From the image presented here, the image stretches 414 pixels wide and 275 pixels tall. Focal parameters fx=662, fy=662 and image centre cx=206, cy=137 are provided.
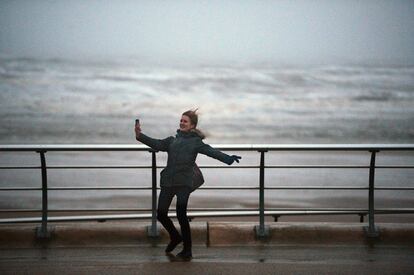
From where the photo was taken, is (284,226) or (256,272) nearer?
(256,272)

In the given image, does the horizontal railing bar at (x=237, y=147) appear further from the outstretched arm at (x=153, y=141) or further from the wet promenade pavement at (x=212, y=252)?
the wet promenade pavement at (x=212, y=252)

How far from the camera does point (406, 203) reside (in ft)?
66.9

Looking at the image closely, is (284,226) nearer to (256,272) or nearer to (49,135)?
(256,272)

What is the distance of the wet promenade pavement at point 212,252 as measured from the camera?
17.7 feet

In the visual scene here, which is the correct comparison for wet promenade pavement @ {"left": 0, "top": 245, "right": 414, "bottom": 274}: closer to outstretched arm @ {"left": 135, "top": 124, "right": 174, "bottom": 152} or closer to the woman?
the woman

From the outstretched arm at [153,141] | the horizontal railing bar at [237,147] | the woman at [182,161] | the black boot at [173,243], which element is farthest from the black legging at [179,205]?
the horizontal railing bar at [237,147]

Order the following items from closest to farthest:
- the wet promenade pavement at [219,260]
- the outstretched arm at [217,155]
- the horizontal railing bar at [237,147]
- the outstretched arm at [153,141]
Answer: the wet promenade pavement at [219,260], the outstretched arm at [217,155], the outstretched arm at [153,141], the horizontal railing bar at [237,147]

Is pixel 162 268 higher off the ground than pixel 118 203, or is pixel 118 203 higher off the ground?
pixel 162 268

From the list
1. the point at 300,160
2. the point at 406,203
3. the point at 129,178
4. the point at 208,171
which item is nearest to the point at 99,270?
the point at 406,203

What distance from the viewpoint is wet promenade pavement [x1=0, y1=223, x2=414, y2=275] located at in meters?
5.39

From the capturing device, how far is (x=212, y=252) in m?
6.13

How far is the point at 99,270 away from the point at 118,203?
14.7 meters

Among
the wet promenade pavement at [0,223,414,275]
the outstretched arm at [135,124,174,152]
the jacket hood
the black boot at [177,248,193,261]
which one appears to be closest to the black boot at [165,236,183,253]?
the wet promenade pavement at [0,223,414,275]

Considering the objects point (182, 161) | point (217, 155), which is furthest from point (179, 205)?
point (217, 155)
